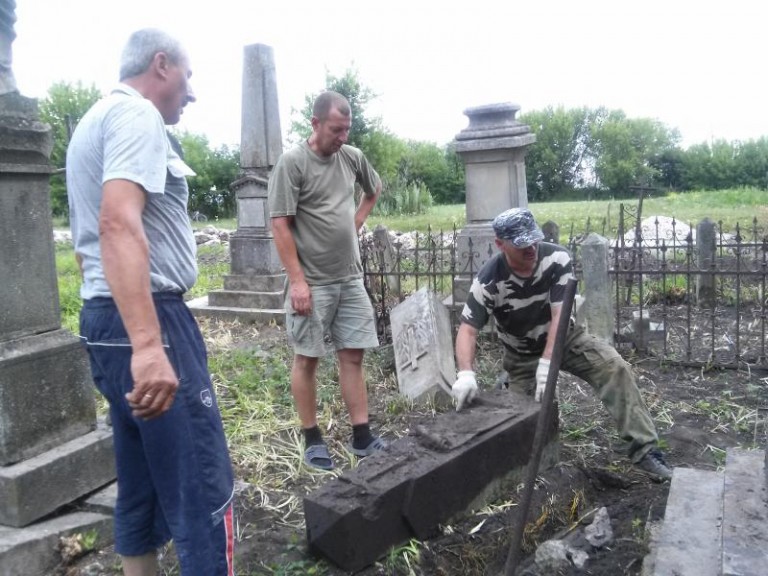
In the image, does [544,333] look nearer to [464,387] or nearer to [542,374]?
[542,374]

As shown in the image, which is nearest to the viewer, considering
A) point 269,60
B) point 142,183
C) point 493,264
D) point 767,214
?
point 142,183

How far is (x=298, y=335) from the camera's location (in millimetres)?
4020

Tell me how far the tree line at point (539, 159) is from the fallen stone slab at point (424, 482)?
21448 mm

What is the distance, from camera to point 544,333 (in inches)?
156

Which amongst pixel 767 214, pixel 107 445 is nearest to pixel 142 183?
pixel 107 445

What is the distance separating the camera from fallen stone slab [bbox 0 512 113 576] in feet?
9.80

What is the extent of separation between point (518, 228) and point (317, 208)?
1.19m

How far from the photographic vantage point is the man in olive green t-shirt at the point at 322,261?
3955 millimetres

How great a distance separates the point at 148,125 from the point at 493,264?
228 centimetres

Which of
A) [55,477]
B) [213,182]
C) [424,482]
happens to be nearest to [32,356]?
[55,477]

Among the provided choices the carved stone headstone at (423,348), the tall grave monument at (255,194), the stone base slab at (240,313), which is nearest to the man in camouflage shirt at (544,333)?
the carved stone headstone at (423,348)

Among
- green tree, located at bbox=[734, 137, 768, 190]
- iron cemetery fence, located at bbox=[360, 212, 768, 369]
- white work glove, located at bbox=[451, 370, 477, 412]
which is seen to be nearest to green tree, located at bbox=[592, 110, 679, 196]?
green tree, located at bbox=[734, 137, 768, 190]

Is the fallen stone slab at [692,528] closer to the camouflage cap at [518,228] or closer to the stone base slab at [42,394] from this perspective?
the camouflage cap at [518,228]

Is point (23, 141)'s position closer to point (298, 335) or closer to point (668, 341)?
point (298, 335)
